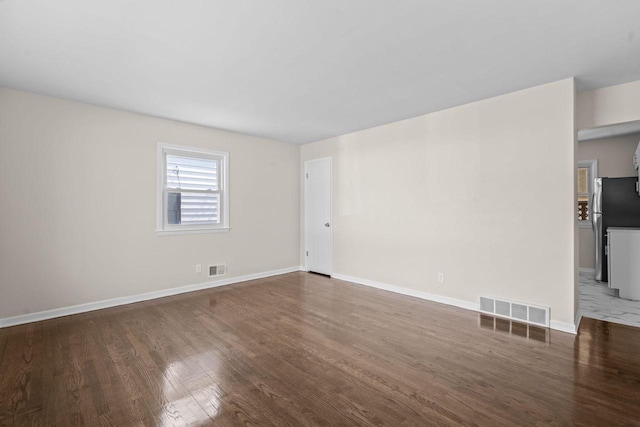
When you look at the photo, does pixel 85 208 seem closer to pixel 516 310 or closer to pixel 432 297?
pixel 432 297

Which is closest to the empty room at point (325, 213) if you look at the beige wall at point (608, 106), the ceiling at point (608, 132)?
the beige wall at point (608, 106)

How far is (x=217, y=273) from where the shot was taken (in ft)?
15.7

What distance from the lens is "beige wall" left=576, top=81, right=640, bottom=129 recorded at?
3.00m

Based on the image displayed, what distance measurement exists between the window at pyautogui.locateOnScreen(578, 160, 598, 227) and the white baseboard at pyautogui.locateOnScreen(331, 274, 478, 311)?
3915 mm

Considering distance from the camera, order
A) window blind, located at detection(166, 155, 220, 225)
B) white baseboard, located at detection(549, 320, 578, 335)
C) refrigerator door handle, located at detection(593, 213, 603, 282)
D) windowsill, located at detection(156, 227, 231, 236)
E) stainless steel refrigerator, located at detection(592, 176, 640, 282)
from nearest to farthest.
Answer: white baseboard, located at detection(549, 320, 578, 335) < windowsill, located at detection(156, 227, 231, 236) < window blind, located at detection(166, 155, 220, 225) < stainless steel refrigerator, located at detection(592, 176, 640, 282) < refrigerator door handle, located at detection(593, 213, 603, 282)

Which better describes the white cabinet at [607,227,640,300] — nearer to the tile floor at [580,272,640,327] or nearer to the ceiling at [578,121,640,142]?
the tile floor at [580,272,640,327]

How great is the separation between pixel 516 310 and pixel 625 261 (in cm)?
214

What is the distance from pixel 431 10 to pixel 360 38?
52 cm

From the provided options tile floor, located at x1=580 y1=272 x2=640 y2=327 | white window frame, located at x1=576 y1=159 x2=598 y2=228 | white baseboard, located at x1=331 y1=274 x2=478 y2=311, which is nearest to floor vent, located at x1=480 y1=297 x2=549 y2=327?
white baseboard, located at x1=331 y1=274 x2=478 y2=311

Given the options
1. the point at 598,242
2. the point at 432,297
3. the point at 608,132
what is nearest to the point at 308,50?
the point at 432,297

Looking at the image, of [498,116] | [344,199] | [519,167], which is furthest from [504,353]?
[344,199]

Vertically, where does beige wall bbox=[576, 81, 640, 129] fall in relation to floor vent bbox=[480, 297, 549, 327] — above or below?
above

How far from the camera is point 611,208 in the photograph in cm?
495

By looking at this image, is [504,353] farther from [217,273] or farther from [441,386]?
[217,273]
